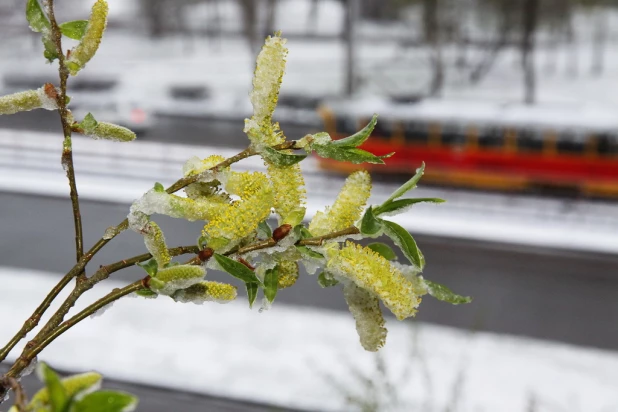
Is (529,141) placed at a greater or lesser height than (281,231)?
lesser

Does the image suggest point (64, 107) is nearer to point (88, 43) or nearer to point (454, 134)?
point (88, 43)

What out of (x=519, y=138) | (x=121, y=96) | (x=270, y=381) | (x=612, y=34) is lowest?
(x=270, y=381)

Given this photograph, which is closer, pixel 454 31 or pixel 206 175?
pixel 206 175

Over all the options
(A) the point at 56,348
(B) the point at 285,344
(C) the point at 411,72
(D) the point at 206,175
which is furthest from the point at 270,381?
(D) the point at 206,175

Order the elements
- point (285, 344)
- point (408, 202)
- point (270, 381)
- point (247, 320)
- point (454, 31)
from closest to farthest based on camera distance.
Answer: point (408, 202)
point (270, 381)
point (285, 344)
point (247, 320)
point (454, 31)

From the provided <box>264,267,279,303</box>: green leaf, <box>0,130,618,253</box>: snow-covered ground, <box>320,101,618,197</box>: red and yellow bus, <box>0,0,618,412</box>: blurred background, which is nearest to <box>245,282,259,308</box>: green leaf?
<box>264,267,279,303</box>: green leaf

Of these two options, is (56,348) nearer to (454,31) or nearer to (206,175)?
(454,31)

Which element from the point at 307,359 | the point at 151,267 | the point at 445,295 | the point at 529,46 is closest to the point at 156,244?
the point at 151,267
